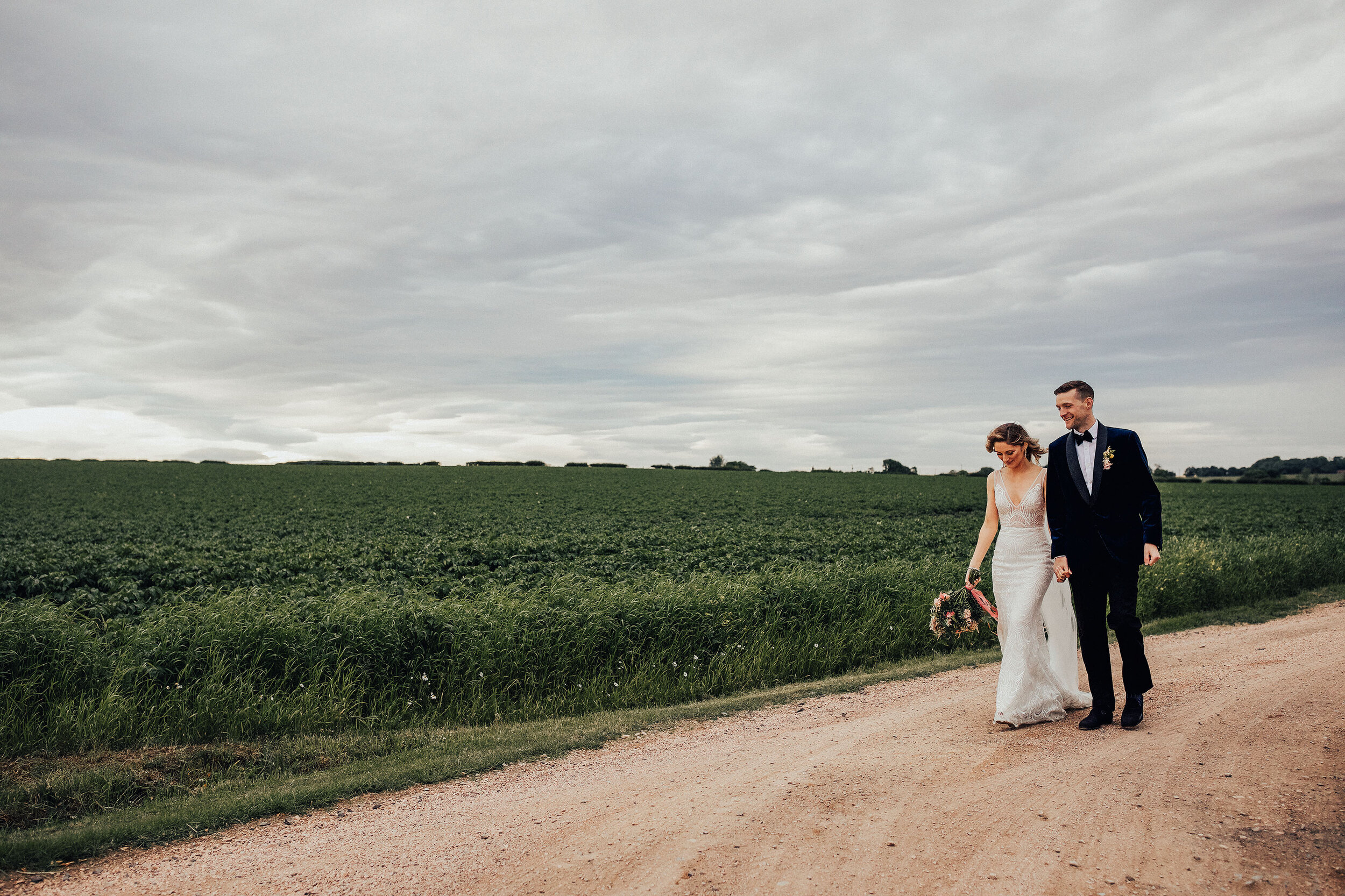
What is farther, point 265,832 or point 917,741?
point 917,741

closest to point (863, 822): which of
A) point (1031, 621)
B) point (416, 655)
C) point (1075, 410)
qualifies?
point (1031, 621)

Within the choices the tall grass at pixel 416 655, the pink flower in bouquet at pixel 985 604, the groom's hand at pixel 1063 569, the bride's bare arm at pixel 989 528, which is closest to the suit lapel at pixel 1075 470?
the groom's hand at pixel 1063 569

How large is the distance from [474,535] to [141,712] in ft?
56.6

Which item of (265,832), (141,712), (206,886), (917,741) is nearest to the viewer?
(206,886)

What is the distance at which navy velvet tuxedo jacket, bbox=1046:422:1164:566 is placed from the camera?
5.84 meters

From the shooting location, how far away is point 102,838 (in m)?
4.84

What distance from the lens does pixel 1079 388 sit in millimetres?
6008

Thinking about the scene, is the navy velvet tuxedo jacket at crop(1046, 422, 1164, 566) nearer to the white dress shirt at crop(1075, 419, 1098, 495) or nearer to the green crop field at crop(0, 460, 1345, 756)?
the white dress shirt at crop(1075, 419, 1098, 495)

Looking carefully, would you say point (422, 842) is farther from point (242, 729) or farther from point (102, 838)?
point (242, 729)

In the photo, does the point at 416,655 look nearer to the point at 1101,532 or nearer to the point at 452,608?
the point at 452,608

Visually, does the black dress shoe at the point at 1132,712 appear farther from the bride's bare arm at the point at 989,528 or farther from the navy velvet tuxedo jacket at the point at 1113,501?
the bride's bare arm at the point at 989,528

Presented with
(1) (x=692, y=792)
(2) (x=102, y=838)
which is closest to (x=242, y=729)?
(2) (x=102, y=838)

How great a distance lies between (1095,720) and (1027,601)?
1.00 m

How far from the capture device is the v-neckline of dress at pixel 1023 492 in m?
6.26
